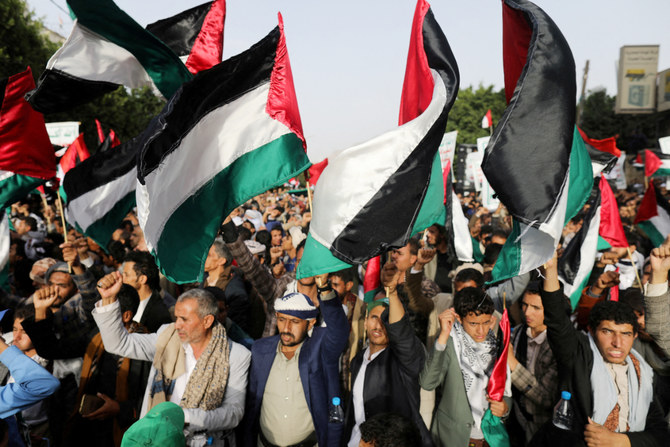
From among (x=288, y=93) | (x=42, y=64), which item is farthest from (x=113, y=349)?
(x=42, y=64)

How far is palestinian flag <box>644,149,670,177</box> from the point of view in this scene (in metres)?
7.58

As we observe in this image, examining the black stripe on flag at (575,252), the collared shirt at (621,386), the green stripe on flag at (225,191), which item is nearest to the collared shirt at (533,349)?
the collared shirt at (621,386)

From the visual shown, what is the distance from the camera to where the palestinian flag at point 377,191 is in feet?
8.77

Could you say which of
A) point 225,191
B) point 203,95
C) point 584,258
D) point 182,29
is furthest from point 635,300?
point 182,29

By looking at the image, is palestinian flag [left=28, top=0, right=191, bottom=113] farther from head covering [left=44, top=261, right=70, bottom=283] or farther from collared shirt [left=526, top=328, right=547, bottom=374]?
collared shirt [left=526, top=328, right=547, bottom=374]

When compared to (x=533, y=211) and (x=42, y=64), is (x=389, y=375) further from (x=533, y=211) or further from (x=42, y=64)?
(x=42, y=64)

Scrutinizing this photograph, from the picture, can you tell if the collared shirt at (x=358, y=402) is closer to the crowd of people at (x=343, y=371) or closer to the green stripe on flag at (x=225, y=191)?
the crowd of people at (x=343, y=371)

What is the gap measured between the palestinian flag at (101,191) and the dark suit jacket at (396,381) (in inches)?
96.2

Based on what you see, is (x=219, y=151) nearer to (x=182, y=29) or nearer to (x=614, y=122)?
(x=182, y=29)

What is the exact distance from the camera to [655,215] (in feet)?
18.0

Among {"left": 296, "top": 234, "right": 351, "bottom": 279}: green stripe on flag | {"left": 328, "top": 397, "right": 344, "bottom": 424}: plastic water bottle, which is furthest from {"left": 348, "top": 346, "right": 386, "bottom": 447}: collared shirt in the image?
{"left": 296, "top": 234, "right": 351, "bottom": 279}: green stripe on flag

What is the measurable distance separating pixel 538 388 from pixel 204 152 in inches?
105

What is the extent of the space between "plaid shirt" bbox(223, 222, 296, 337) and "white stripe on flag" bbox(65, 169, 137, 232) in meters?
0.99

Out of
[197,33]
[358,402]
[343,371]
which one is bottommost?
[343,371]
